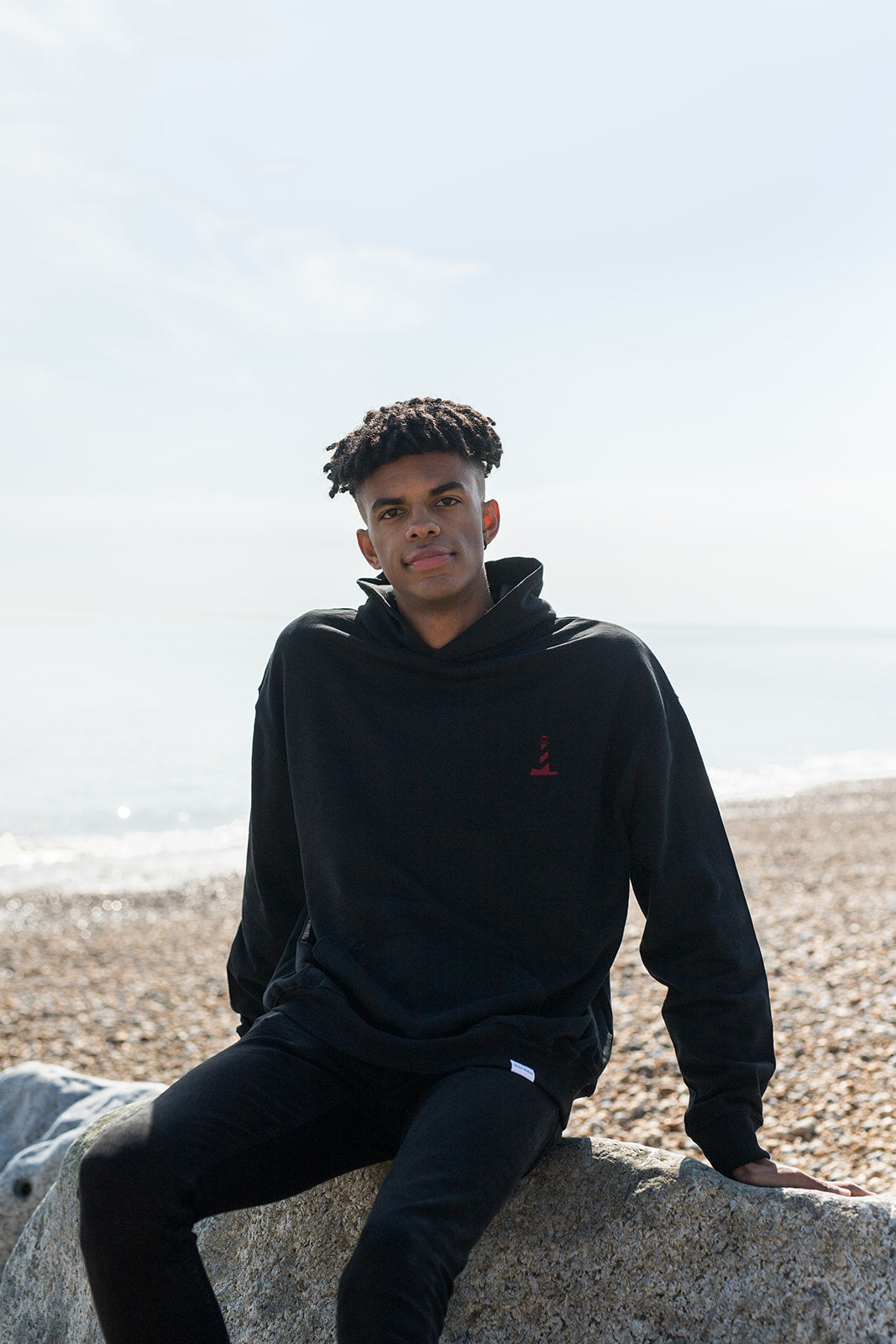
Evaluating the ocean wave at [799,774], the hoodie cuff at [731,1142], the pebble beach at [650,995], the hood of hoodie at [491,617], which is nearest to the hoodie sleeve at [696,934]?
the hoodie cuff at [731,1142]

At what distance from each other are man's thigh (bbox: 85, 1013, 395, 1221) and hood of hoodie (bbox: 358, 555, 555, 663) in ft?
3.72

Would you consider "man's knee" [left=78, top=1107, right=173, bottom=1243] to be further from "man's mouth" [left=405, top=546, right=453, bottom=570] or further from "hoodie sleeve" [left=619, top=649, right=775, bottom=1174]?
"man's mouth" [left=405, top=546, right=453, bottom=570]

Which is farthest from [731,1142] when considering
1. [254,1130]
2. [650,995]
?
[650,995]

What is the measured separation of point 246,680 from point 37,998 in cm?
6501

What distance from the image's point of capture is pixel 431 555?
10.0 feet

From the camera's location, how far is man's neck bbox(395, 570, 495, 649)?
3107 mm

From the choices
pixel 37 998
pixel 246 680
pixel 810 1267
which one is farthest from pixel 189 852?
pixel 246 680

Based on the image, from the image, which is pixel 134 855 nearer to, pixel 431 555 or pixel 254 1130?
pixel 431 555

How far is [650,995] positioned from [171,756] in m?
29.6

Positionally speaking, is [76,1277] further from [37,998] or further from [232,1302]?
[37,998]

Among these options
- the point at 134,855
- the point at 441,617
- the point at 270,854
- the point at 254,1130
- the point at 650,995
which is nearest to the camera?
the point at 254,1130

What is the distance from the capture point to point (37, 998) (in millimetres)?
10031

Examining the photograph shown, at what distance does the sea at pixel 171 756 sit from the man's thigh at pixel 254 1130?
47.9 feet

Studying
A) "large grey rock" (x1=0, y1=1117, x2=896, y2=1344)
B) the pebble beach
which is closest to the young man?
"large grey rock" (x1=0, y1=1117, x2=896, y2=1344)
